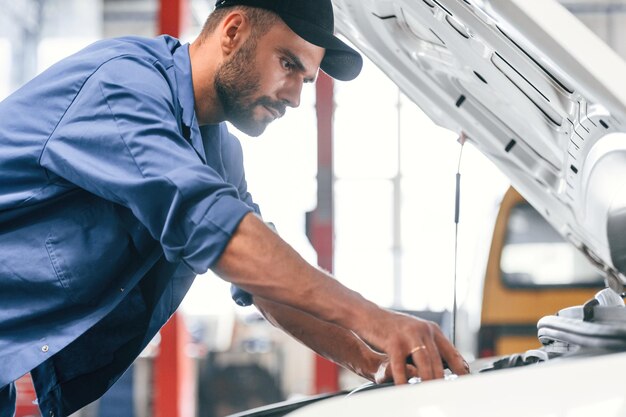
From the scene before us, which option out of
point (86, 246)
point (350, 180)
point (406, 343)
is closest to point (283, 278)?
point (406, 343)

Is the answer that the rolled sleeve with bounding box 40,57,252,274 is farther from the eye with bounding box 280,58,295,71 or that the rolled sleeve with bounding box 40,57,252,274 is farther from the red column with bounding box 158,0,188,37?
the red column with bounding box 158,0,188,37

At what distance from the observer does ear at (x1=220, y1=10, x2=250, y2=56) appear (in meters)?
1.58

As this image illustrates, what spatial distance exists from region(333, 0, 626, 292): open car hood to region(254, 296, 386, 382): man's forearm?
0.49 meters

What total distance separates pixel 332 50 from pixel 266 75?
154mm

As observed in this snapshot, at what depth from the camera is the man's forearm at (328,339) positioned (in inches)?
65.2

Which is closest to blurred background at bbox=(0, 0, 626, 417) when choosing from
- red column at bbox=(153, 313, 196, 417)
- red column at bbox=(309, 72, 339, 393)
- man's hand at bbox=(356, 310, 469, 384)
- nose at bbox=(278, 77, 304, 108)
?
red column at bbox=(309, 72, 339, 393)

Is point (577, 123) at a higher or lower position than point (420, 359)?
higher

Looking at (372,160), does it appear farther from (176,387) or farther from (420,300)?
(176,387)

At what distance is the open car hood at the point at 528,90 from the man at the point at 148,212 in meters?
0.15

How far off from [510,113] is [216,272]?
0.70 metres

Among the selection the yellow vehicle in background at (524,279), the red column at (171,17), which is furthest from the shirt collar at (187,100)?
the yellow vehicle in background at (524,279)

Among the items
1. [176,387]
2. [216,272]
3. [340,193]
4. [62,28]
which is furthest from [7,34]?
[216,272]

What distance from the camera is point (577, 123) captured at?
4.49 ft

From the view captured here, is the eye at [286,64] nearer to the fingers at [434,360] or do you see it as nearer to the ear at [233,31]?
the ear at [233,31]
